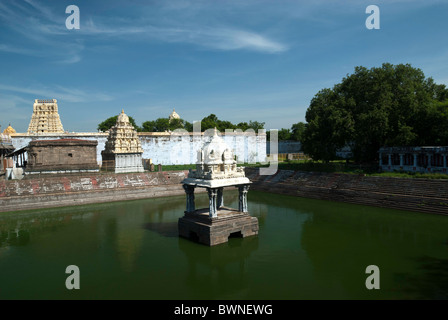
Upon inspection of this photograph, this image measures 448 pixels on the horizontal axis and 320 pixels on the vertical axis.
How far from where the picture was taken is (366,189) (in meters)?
22.7

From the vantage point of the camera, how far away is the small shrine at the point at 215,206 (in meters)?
13.7

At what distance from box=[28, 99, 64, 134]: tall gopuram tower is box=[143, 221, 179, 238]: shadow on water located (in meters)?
40.8

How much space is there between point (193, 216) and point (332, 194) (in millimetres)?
13466

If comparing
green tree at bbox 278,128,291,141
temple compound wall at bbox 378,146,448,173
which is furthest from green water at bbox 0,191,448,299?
green tree at bbox 278,128,291,141

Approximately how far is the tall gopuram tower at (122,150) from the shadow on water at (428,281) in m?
27.2

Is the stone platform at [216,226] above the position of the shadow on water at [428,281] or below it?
above

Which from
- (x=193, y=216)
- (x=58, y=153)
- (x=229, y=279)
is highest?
(x=58, y=153)

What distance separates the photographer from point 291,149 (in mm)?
56594

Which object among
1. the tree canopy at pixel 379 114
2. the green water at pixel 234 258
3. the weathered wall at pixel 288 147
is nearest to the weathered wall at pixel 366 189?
the green water at pixel 234 258

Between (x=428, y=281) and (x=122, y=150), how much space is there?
2835 centimetres

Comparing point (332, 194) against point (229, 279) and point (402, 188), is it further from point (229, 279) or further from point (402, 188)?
point (229, 279)

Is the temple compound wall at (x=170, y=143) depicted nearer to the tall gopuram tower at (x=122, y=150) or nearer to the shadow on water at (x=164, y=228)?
the tall gopuram tower at (x=122, y=150)

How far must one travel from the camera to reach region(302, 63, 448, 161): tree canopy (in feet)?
79.9

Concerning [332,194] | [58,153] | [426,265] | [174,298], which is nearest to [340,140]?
[332,194]
